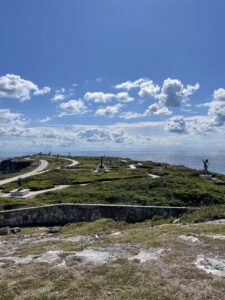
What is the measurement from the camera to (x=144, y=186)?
124 feet

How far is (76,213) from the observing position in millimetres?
26484

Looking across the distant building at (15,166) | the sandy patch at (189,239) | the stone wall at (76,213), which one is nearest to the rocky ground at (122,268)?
A: the sandy patch at (189,239)

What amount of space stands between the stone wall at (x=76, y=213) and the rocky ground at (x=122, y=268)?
34.3 ft

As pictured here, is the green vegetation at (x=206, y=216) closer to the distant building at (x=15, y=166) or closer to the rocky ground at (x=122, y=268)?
the rocky ground at (x=122, y=268)

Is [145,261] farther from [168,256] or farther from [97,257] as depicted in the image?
[97,257]

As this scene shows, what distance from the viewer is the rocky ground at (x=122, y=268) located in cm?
929

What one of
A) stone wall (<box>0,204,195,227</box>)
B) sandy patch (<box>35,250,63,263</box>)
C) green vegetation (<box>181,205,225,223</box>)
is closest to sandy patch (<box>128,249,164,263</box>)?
sandy patch (<box>35,250,63,263</box>)

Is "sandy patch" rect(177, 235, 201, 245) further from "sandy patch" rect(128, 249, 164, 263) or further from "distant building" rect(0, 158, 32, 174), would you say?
"distant building" rect(0, 158, 32, 174)

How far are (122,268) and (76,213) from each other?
15973 millimetres

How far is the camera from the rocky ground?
9289 millimetres

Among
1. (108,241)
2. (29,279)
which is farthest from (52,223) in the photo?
(29,279)

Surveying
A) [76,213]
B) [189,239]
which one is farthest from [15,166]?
[189,239]

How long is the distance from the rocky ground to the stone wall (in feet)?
34.3

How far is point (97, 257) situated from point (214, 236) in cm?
543
